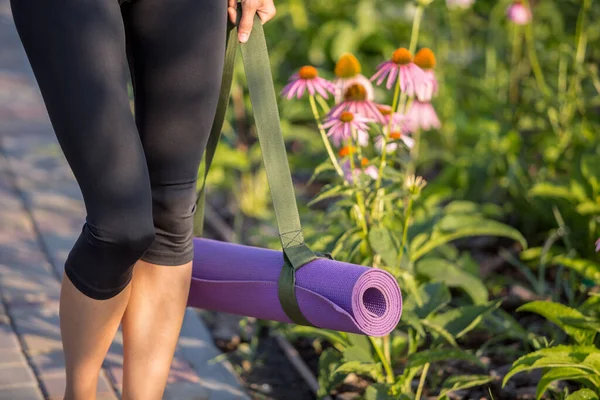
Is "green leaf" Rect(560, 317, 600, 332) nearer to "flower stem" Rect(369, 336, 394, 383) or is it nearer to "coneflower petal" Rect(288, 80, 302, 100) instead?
"flower stem" Rect(369, 336, 394, 383)

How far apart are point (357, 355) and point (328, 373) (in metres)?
0.15

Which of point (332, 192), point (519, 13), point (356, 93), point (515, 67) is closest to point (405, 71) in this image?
point (356, 93)

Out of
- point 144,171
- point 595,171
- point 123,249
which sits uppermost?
point 144,171

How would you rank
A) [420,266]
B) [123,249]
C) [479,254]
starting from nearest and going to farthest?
[123,249] < [420,266] < [479,254]

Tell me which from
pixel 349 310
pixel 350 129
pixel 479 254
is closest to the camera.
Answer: pixel 349 310

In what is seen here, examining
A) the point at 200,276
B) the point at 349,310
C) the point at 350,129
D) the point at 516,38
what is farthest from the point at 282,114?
the point at 349,310

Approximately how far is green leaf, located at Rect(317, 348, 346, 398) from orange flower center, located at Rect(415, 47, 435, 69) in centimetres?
84

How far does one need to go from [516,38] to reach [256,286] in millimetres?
2544

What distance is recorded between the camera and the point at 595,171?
325cm

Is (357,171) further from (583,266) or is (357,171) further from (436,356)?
(583,266)

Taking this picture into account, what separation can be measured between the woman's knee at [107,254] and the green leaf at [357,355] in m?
0.75

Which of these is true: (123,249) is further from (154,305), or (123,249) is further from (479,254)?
(479,254)

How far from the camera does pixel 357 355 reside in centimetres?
249

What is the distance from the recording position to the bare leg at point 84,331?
75.5 inches
